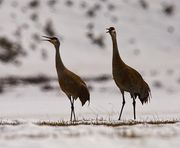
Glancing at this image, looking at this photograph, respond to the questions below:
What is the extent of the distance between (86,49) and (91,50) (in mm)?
281

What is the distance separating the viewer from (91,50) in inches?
1571

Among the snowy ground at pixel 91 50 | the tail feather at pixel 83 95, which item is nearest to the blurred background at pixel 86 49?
the snowy ground at pixel 91 50

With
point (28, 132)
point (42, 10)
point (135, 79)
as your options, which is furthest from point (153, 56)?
point (28, 132)

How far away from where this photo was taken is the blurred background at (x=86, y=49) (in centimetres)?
3269

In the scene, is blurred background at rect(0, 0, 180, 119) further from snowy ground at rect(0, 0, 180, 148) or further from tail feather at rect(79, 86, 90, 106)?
tail feather at rect(79, 86, 90, 106)

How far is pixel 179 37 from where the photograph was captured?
4228 centimetres

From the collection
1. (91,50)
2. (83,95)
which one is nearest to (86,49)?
(91,50)

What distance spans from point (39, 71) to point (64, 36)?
5413 mm

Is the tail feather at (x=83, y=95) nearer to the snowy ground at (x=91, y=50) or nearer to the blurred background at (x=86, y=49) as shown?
the snowy ground at (x=91, y=50)

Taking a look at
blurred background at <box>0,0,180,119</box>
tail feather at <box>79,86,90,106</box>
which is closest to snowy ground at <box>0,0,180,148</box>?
blurred background at <box>0,0,180,119</box>

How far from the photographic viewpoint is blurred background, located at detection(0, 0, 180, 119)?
32.7 m

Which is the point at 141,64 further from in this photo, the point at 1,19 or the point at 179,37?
the point at 1,19

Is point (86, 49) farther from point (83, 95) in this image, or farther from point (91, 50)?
point (83, 95)

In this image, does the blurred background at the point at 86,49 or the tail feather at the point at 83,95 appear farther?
the blurred background at the point at 86,49
